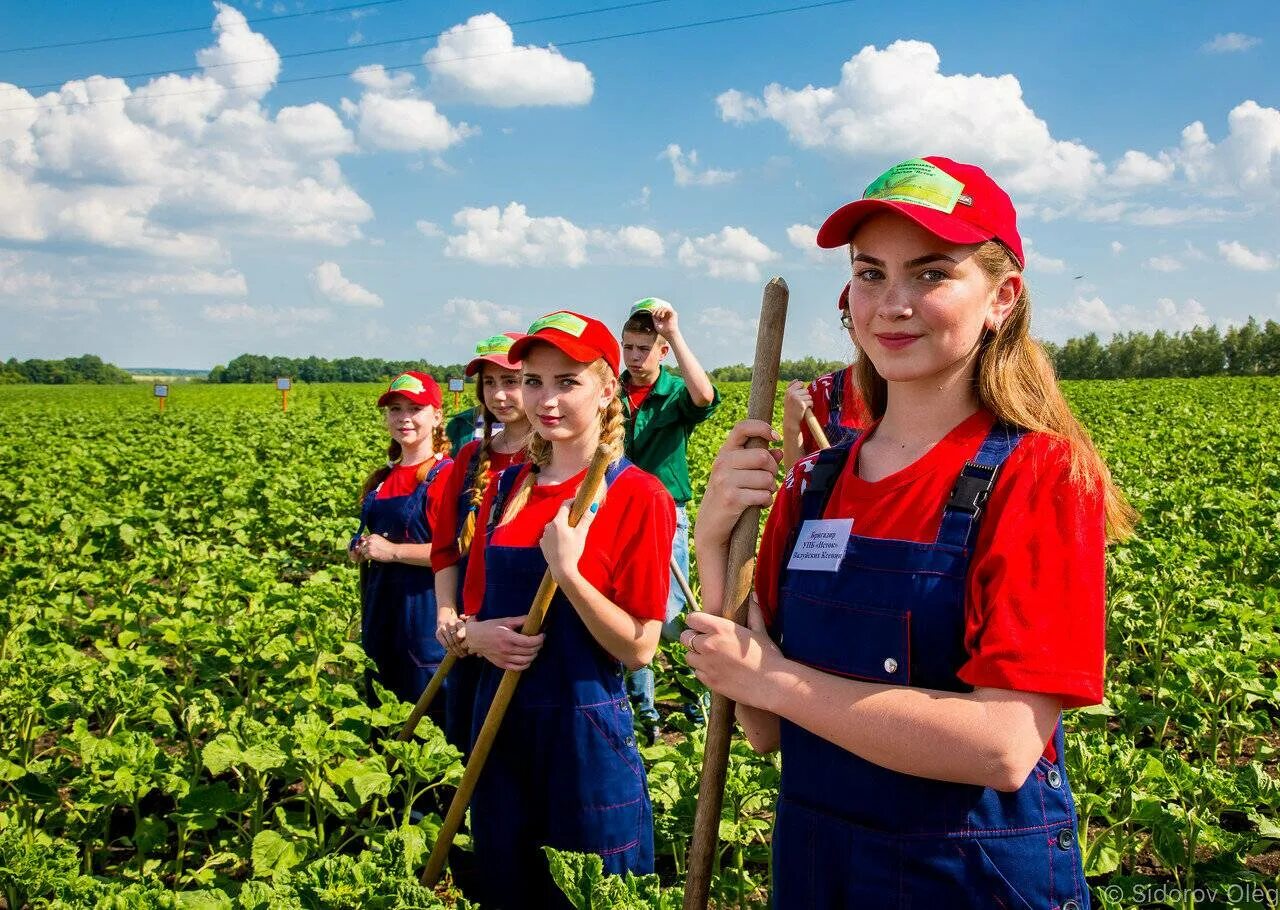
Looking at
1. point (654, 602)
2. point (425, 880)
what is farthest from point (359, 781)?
point (654, 602)

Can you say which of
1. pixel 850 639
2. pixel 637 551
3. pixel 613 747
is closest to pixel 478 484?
pixel 637 551

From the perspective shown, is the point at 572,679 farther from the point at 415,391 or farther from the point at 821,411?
the point at 415,391

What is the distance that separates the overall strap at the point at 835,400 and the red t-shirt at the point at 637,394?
4.33 feet

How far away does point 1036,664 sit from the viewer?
4.27 feet

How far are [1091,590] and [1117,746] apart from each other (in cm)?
216

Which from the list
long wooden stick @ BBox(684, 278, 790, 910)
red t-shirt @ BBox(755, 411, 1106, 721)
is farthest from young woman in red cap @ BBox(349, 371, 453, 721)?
red t-shirt @ BBox(755, 411, 1106, 721)

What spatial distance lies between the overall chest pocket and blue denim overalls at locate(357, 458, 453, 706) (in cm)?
308

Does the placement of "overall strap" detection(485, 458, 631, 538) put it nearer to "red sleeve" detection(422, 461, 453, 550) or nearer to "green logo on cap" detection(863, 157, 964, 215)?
"green logo on cap" detection(863, 157, 964, 215)

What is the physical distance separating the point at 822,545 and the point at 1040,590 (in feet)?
1.14

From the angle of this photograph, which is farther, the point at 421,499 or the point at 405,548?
the point at 421,499

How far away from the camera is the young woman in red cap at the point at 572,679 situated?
2.55 metres

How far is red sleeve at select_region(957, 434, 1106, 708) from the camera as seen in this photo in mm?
1302

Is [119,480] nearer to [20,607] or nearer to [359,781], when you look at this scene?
[20,607]

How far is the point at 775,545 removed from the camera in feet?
5.59
